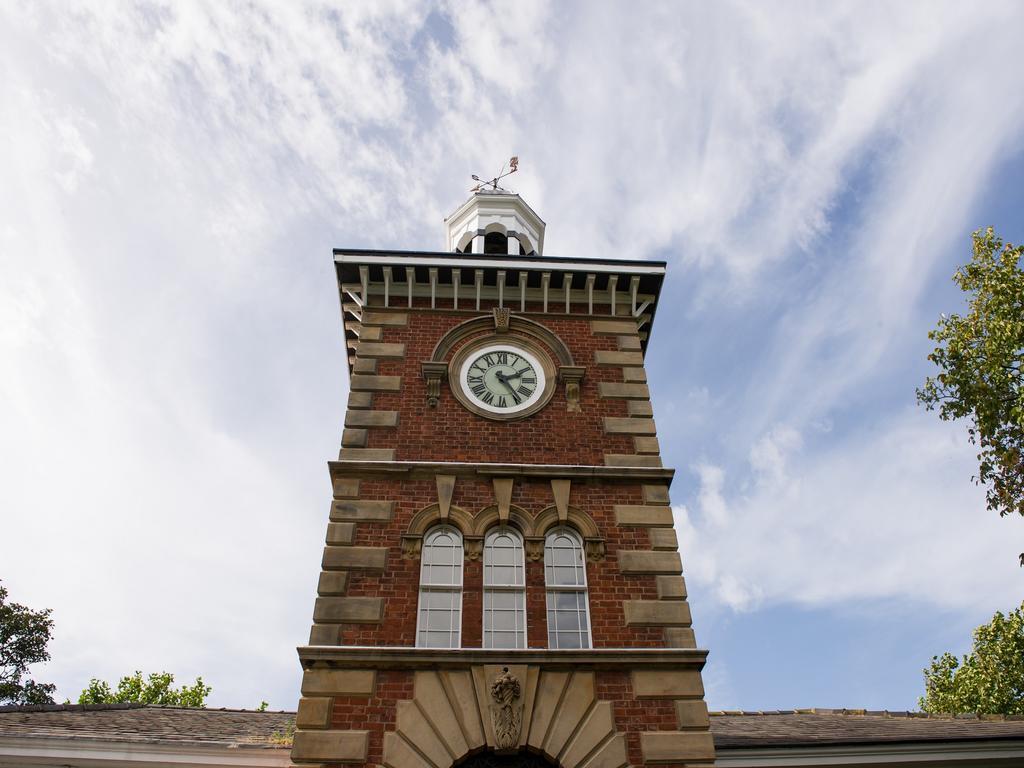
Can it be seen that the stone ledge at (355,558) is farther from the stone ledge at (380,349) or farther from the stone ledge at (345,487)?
the stone ledge at (380,349)

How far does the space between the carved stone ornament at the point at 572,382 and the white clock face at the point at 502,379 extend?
45cm

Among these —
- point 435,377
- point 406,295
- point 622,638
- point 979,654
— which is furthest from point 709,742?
point 979,654

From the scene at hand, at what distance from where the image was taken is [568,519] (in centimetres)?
1331

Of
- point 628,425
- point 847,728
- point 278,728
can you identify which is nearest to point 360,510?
point 278,728

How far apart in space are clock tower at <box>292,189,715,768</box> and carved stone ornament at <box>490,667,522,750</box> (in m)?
0.02

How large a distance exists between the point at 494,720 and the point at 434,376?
6575 mm

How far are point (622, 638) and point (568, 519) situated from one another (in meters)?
2.19

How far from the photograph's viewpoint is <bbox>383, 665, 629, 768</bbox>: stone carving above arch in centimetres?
1088

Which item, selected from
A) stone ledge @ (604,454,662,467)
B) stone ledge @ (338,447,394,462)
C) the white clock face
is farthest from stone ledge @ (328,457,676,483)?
the white clock face

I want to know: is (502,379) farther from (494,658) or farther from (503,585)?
(494,658)

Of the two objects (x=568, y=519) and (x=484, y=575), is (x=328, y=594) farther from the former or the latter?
(x=568, y=519)

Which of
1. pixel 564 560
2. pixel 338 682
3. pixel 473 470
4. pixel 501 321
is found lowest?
pixel 338 682

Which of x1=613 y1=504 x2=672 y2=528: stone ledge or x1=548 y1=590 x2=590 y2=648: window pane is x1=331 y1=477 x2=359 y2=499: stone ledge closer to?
x1=548 y1=590 x2=590 y2=648: window pane

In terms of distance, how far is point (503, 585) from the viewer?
12.6 metres
